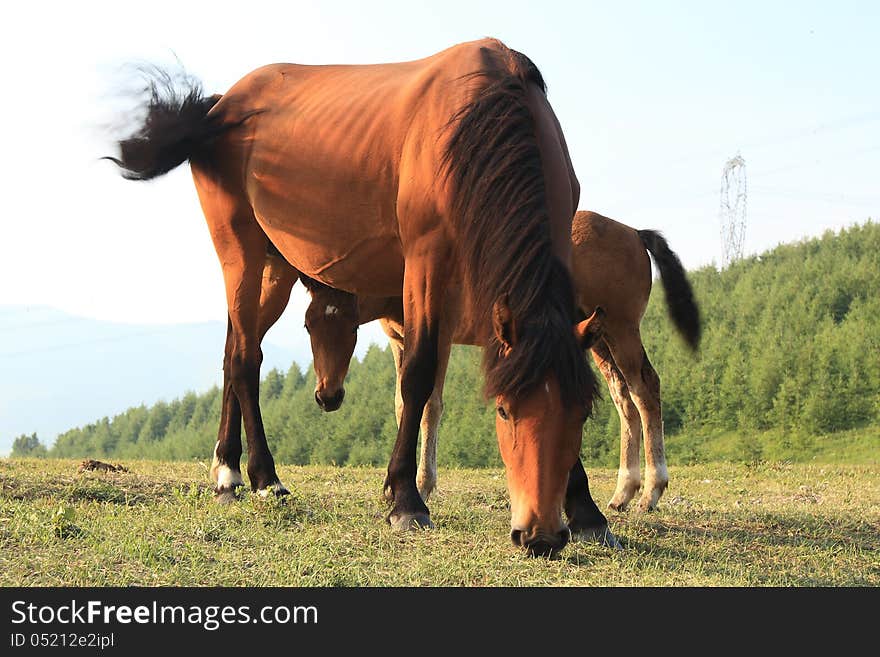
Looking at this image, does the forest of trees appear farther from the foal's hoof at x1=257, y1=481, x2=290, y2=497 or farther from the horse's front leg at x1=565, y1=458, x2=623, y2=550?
the horse's front leg at x1=565, y1=458, x2=623, y2=550

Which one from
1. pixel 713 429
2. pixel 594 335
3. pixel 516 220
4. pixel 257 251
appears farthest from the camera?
pixel 713 429

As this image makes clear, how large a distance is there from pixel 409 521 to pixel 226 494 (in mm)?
2160

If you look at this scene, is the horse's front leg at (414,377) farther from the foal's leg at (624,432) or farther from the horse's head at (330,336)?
the horse's head at (330,336)

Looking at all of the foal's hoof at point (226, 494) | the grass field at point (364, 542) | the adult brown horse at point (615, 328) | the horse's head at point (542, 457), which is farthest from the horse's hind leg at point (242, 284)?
the horse's head at point (542, 457)

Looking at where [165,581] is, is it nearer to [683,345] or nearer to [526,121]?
[526,121]

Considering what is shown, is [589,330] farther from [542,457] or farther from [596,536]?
[596,536]

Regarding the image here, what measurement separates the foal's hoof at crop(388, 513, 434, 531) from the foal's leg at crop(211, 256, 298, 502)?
208 centimetres

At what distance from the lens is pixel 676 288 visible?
9047 mm

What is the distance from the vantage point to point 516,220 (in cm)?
486

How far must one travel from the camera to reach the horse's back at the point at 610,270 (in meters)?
7.97

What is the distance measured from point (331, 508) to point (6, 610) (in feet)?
9.65

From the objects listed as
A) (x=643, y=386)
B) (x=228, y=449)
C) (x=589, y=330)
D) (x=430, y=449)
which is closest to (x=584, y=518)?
(x=589, y=330)

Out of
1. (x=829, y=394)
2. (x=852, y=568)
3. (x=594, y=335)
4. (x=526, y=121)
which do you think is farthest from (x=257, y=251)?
(x=829, y=394)

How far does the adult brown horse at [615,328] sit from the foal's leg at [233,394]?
0.70 meters
